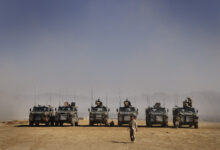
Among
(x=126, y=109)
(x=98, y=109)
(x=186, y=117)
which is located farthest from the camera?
(x=98, y=109)

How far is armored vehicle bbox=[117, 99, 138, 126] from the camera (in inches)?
1075

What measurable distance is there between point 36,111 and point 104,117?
6.82m

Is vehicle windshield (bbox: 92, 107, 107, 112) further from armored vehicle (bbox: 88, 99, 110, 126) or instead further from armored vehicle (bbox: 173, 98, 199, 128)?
armored vehicle (bbox: 173, 98, 199, 128)

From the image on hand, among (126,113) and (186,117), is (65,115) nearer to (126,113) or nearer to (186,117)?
(126,113)

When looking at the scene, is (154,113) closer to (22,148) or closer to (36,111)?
(36,111)

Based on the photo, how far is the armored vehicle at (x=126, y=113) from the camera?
2731cm

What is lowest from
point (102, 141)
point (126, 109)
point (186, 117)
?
point (102, 141)

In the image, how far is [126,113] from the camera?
27.5 metres

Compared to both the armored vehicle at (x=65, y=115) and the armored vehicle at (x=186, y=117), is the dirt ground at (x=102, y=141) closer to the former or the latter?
the armored vehicle at (x=186, y=117)

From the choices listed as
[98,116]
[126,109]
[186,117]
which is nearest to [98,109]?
[98,116]

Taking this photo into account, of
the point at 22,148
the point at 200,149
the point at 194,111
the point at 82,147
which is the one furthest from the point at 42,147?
the point at 194,111

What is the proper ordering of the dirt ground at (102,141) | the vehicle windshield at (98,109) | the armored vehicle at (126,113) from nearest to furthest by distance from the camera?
the dirt ground at (102,141) → the armored vehicle at (126,113) → the vehicle windshield at (98,109)

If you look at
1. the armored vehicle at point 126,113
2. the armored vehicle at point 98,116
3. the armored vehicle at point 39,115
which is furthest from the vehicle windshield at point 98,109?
the armored vehicle at point 39,115

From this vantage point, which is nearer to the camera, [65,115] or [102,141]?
[102,141]
